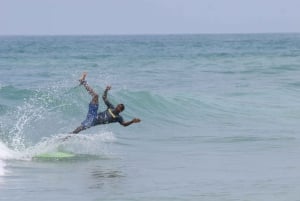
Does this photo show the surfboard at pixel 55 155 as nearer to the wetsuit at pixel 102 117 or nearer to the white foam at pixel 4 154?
the white foam at pixel 4 154

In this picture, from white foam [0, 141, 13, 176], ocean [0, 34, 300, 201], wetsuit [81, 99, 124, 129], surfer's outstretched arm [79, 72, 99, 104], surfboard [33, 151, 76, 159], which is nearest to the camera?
ocean [0, 34, 300, 201]

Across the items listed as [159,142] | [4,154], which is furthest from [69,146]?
[159,142]

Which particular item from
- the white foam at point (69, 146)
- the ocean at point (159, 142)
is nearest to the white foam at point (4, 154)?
the ocean at point (159, 142)

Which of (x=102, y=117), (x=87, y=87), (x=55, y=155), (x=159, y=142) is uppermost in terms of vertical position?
(x=87, y=87)

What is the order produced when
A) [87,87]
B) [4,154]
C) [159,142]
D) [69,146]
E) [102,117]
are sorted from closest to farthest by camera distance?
[87,87]
[102,117]
[4,154]
[69,146]
[159,142]

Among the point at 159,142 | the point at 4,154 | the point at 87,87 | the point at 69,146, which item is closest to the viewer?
the point at 87,87

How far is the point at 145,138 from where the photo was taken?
1989cm

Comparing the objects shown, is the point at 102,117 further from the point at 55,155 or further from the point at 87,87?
the point at 55,155

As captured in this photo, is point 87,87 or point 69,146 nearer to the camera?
point 87,87

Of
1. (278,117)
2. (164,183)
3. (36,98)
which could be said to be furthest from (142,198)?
(36,98)

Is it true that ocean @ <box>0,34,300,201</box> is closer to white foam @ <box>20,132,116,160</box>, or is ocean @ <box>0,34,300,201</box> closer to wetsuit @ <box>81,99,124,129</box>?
white foam @ <box>20,132,116,160</box>

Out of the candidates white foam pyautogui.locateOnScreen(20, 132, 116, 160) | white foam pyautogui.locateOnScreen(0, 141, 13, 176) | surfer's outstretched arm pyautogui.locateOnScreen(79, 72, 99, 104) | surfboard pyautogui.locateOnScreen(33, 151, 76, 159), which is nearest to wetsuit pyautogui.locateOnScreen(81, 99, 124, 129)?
surfer's outstretched arm pyautogui.locateOnScreen(79, 72, 99, 104)

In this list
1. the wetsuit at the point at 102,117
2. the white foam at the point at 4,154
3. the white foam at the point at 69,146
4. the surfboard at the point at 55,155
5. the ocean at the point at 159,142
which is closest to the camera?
the ocean at the point at 159,142

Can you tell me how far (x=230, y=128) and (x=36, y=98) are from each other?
7.68 m
